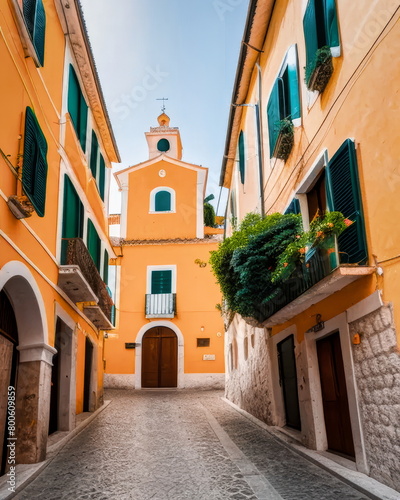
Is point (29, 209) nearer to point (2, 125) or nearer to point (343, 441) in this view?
point (2, 125)

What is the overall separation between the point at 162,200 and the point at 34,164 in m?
18.2

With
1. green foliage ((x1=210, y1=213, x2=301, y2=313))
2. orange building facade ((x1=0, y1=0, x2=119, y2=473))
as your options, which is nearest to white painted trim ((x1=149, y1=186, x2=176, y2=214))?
orange building facade ((x1=0, y1=0, x2=119, y2=473))

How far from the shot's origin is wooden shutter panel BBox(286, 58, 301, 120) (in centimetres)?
962

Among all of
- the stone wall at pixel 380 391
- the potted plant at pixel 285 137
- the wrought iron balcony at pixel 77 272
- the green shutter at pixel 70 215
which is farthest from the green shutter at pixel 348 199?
the green shutter at pixel 70 215

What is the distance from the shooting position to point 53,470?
7859mm

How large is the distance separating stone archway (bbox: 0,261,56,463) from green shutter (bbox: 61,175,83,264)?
2113 millimetres

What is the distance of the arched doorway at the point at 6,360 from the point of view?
7.66 meters

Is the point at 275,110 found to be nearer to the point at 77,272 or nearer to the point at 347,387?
the point at 77,272

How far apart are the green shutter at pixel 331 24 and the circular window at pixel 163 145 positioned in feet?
79.3

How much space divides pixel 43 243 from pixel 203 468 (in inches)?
187

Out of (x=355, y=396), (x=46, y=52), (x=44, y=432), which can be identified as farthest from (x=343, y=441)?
(x=46, y=52)

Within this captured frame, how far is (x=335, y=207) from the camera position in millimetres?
7535

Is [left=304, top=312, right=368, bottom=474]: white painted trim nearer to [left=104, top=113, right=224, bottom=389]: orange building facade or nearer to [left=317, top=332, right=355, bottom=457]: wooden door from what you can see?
[left=317, top=332, right=355, bottom=457]: wooden door

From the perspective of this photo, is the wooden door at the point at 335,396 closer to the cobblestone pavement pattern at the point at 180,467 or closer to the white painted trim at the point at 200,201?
the cobblestone pavement pattern at the point at 180,467
